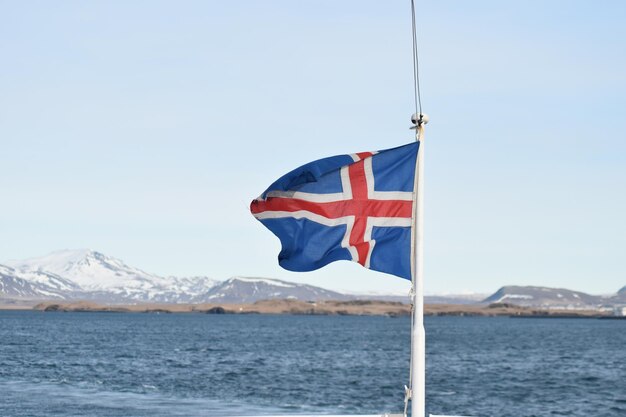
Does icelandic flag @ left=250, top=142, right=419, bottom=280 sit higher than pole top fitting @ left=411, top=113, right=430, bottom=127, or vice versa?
pole top fitting @ left=411, top=113, right=430, bottom=127

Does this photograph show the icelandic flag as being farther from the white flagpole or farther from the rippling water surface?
the rippling water surface

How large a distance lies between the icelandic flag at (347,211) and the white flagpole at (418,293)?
0.53 ft

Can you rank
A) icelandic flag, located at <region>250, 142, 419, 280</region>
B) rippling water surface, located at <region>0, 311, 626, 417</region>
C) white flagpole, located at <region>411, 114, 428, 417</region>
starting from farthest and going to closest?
1. rippling water surface, located at <region>0, 311, 626, 417</region>
2. icelandic flag, located at <region>250, 142, 419, 280</region>
3. white flagpole, located at <region>411, 114, 428, 417</region>

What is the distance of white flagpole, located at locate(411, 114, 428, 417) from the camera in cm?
1418

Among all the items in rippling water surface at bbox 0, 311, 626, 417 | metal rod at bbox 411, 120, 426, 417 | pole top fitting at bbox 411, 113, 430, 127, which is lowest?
rippling water surface at bbox 0, 311, 626, 417

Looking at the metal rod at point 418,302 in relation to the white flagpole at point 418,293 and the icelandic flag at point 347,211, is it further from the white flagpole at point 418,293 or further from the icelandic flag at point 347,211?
the icelandic flag at point 347,211

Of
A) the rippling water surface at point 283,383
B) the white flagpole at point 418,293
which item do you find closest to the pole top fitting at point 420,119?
the white flagpole at point 418,293

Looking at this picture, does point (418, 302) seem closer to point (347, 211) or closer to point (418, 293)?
point (418, 293)

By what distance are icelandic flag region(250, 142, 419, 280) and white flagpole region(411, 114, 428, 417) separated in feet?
0.53

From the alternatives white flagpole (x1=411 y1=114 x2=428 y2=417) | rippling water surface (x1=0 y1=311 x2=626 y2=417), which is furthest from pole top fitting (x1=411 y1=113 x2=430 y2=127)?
rippling water surface (x1=0 y1=311 x2=626 y2=417)

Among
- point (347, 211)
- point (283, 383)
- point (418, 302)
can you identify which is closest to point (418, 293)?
point (418, 302)

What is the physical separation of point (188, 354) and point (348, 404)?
5596 cm

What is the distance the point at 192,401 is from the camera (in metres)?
57.8

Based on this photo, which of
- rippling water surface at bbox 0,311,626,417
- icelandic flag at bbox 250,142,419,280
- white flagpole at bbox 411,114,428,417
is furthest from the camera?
rippling water surface at bbox 0,311,626,417
